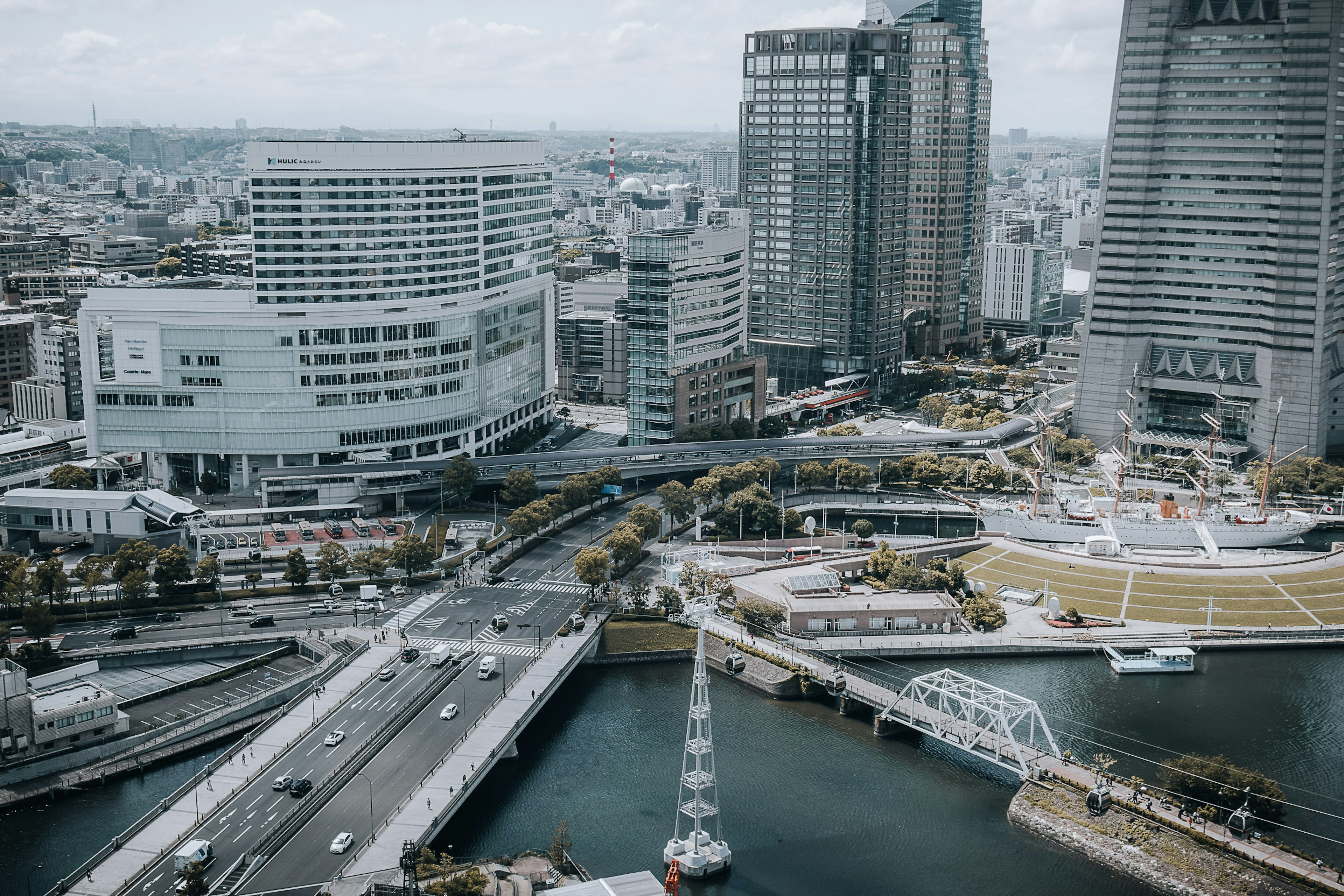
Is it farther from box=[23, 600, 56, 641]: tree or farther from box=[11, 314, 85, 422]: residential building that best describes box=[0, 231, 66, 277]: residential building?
box=[23, 600, 56, 641]: tree

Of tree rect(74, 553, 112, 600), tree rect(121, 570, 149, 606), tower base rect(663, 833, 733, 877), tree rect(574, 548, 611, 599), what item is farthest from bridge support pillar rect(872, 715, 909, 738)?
tree rect(74, 553, 112, 600)

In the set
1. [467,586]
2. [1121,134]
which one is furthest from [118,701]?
[1121,134]

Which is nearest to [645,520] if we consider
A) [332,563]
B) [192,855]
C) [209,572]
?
[332,563]

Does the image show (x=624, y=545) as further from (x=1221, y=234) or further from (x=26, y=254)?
(x=26, y=254)

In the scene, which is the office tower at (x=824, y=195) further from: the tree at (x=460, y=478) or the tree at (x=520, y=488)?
the tree at (x=460, y=478)

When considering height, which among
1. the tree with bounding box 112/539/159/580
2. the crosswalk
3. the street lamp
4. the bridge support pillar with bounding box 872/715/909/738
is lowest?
the bridge support pillar with bounding box 872/715/909/738

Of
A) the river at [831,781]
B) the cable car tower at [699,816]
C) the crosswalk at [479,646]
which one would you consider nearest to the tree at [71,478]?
the crosswalk at [479,646]
